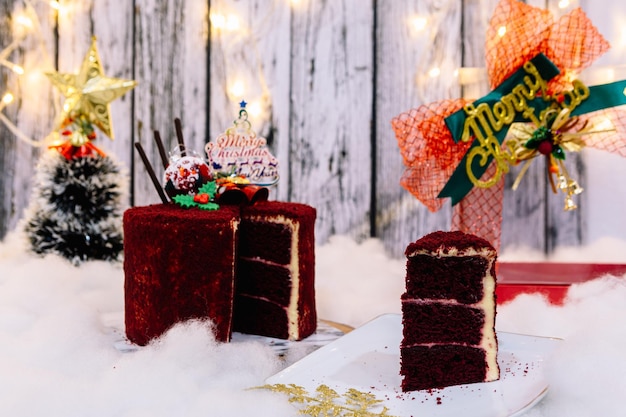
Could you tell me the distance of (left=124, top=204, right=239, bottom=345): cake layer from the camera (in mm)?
1433

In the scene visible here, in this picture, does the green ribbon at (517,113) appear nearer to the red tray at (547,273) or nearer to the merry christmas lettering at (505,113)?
the merry christmas lettering at (505,113)

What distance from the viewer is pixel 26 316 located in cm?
145

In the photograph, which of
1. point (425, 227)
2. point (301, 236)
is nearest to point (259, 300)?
point (301, 236)

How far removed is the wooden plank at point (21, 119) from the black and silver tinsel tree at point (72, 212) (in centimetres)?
37

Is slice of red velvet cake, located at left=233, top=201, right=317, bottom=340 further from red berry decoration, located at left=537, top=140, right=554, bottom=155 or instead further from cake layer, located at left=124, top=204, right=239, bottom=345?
red berry decoration, located at left=537, top=140, right=554, bottom=155

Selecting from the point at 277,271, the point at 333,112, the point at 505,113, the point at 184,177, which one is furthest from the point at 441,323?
the point at 333,112

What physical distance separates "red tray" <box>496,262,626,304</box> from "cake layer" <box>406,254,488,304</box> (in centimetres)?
43

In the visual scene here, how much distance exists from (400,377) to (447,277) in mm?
238

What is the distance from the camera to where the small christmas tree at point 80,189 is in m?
1.88

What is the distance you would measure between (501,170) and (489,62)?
329mm

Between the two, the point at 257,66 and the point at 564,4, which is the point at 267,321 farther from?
the point at 564,4

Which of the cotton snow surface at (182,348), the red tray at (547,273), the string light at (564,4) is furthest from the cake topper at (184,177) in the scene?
the string light at (564,4)

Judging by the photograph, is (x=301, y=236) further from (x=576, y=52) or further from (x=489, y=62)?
(x=576, y=52)

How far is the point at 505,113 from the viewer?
158 cm
